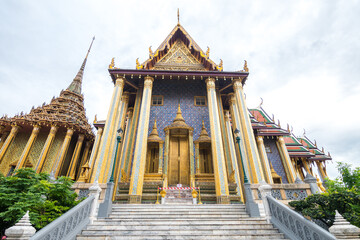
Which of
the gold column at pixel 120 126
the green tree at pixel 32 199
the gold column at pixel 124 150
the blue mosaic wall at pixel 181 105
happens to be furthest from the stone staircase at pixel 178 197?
the green tree at pixel 32 199

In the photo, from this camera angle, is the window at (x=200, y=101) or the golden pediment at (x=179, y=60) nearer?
the window at (x=200, y=101)

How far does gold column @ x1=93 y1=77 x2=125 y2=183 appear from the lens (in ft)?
29.1

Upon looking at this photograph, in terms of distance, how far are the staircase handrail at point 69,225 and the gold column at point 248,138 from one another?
7341 millimetres

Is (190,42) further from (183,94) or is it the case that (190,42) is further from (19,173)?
(19,173)

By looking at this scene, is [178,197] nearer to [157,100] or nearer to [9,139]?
[157,100]

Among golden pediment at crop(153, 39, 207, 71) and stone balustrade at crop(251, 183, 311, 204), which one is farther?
golden pediment at crop(153, 39, 207, 71)

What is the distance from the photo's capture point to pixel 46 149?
1688cm

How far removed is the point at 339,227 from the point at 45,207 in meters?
6.93

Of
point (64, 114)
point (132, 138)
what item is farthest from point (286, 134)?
point (64, 114)

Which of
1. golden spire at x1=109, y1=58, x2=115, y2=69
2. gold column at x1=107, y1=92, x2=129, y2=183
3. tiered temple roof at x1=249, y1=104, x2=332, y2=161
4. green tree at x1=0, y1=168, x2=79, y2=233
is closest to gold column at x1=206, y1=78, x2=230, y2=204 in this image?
gold column at x1=107, y1=92, x2=129, y2=183

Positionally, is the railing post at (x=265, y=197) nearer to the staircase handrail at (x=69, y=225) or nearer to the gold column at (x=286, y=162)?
the staircase handrail at (x=69, y=225)

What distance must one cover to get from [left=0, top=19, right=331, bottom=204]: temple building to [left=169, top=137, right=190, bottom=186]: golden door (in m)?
0.06

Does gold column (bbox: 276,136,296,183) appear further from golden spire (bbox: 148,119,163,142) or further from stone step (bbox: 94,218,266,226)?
stone step (bbox: 94,218,266,226)

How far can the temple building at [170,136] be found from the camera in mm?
9461
